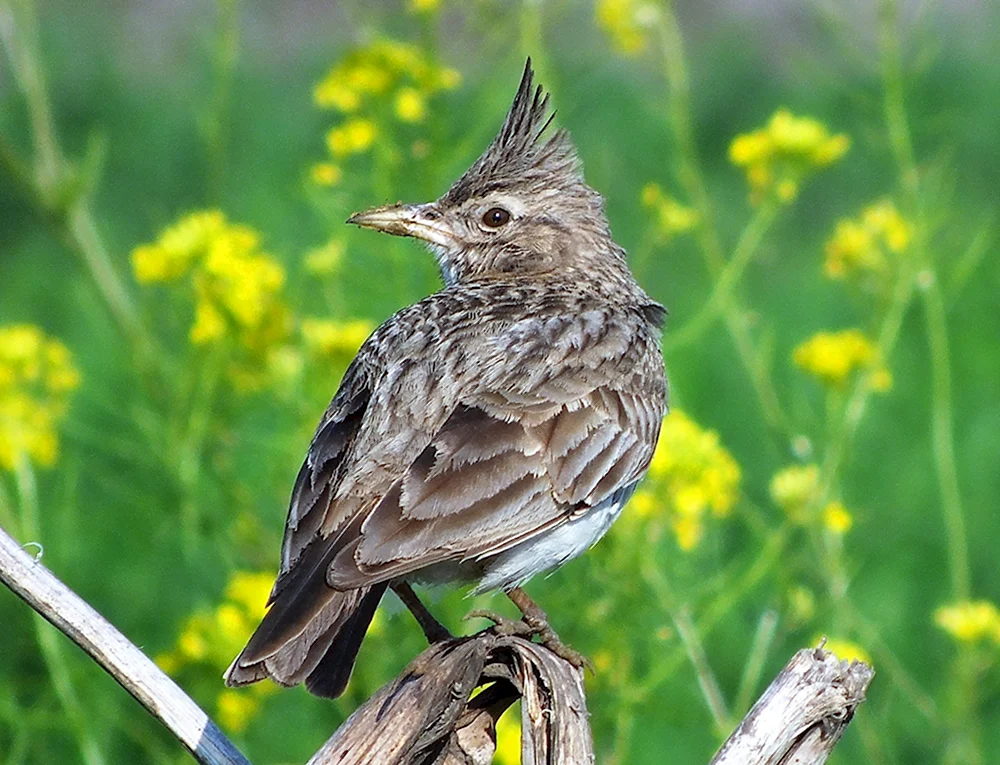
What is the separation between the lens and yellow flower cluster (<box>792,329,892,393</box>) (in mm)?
5473

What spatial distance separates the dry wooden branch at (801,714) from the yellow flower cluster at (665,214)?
2.77 m

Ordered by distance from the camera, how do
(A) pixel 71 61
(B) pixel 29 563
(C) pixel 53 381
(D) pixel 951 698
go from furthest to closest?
(A) pixel 71 61
(C) pixel 53 381
(D) pixel 951 698
(B) pixel 29 563

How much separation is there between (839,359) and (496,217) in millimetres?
1196

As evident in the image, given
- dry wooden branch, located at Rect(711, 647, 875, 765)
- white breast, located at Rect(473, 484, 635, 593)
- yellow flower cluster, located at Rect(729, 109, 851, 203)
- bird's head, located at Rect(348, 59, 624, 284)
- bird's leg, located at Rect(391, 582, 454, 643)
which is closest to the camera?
dry wooden branch, located at Rect(711, 647, 875, 765)

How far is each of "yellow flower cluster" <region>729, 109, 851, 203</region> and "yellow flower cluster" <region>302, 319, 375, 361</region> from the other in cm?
146

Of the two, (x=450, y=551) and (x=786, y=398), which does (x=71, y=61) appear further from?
(x=450, y=551)

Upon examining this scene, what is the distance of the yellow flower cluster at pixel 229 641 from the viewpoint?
4.81m

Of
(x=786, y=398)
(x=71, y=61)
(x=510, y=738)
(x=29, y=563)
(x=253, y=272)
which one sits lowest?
(x=29, y=563)

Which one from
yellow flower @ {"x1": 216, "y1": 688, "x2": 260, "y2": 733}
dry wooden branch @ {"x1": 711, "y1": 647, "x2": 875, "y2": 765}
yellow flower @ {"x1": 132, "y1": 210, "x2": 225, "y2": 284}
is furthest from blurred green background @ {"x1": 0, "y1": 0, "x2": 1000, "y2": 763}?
dry wooden branch @ {"x1": 711, "y1": 647, "x2": 875, "y2": 765}

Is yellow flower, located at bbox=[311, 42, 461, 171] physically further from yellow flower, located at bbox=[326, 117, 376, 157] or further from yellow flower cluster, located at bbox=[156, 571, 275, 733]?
yellow flower cluster, located at bbox=[156, 571, 275, 733]

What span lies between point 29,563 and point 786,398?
5.65 metres

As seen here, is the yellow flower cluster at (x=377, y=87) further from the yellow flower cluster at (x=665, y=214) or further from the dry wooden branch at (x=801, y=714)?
the dry wooden branch at (x=801, y=714)

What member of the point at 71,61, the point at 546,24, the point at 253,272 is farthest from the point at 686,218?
the point at 71,61

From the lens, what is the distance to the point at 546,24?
646 centimetres
